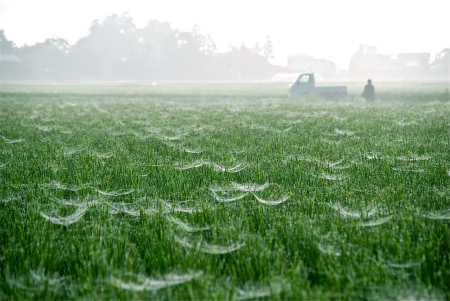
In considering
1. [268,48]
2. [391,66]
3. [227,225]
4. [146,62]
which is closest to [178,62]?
[146,62]

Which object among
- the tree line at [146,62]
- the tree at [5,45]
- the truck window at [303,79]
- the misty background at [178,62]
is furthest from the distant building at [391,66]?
the tree at [5,45]

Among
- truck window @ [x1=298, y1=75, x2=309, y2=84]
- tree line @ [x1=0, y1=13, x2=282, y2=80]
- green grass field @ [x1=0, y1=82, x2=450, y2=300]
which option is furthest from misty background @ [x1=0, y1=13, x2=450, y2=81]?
green grass field @ [x1=0, y1=82, x2=450, y2=300]

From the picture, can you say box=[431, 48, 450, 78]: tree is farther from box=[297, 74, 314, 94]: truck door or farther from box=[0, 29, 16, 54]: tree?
box=[0, 29, 16, 54]: tree

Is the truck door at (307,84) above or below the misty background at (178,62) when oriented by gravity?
below

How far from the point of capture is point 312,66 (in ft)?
339

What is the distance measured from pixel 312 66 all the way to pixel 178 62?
41894 millimetres

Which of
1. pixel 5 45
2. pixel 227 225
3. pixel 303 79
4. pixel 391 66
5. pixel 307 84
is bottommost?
pixel 227 225

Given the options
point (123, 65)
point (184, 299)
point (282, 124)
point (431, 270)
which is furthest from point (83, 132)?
point (123, 65)

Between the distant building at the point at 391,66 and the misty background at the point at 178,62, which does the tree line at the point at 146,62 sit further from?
the distant building at the point at 391,66

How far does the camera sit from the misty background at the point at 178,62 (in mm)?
78062

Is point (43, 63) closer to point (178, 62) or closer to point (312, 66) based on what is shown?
point (178, 62)

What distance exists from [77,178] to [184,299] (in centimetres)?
225

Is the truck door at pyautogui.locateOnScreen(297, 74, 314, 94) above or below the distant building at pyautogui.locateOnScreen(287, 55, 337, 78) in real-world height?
below

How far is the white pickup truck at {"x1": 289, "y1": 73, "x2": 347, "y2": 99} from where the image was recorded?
66.5 feet
